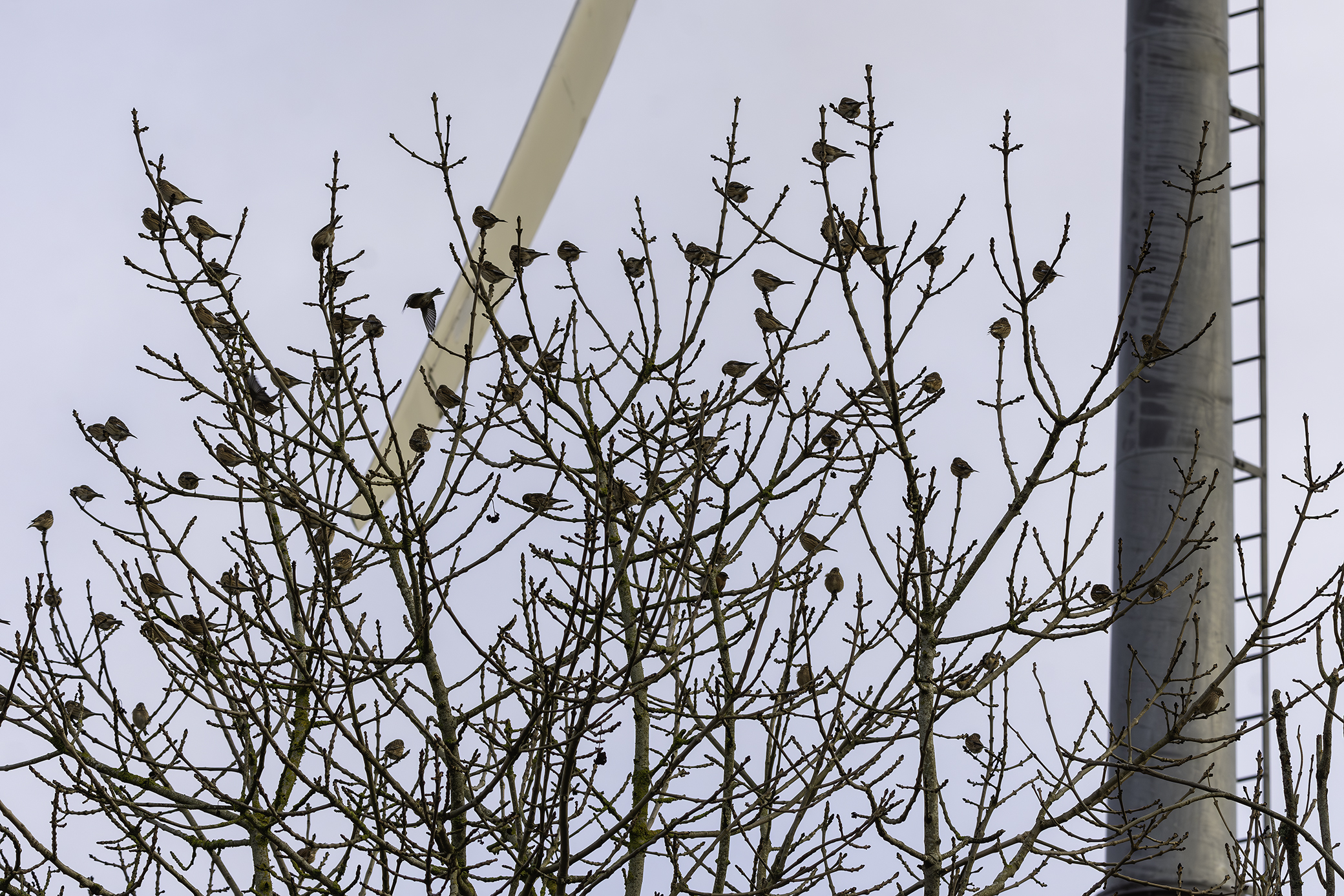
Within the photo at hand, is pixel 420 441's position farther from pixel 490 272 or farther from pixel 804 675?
pixel 804 675

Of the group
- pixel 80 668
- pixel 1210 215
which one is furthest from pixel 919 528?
pixel 1210 215

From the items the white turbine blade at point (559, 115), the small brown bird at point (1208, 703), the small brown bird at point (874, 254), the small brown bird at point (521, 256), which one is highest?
the white turbine blade at point (559, 115)

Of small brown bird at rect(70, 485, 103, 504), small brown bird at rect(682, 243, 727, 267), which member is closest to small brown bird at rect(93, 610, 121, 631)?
small brown bird at rect(70, 485, 103, 504)

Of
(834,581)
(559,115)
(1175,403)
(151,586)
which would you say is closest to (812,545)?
(834,581)

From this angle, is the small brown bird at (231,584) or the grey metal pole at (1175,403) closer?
the small brown bird at (231,584)

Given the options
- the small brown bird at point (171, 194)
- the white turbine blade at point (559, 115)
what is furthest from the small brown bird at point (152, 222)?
the white turbine blade at point (559, 115)

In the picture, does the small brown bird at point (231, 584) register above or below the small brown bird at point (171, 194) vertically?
below

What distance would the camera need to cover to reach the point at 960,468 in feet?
19.2

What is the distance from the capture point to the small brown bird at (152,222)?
5.50m

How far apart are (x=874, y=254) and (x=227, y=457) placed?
101 inches

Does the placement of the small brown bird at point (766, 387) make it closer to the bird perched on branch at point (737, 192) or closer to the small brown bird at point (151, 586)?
the bird perched on branch at point (737, 192)

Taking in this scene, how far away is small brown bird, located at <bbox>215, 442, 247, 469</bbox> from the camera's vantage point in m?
5.75

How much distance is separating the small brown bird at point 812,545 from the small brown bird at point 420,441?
1490 mm

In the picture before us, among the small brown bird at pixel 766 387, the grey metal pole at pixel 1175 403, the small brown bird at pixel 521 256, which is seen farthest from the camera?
the grey metal pole at pixel 1175 403
